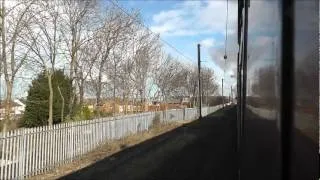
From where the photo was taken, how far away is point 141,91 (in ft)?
117

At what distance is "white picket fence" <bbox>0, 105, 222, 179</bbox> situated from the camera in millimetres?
11531

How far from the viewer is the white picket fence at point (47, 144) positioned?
11531 mm

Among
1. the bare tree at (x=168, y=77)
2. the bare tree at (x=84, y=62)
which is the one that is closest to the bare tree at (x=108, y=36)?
the bare tree at (x=84, y=62)

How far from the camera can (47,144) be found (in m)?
13.6

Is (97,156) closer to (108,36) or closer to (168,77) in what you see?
(108,36)

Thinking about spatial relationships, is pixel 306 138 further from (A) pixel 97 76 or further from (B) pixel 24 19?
(A) pixel 97 76

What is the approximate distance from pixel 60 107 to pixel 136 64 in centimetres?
950

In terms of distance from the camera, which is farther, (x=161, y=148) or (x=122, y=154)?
(x=161, y=148)

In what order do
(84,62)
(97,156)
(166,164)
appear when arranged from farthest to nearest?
(84,62)
(97,156)
(166,164)

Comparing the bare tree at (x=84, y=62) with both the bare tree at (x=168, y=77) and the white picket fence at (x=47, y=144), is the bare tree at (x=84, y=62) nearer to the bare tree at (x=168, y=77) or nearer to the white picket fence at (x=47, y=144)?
the white picket fence at (x=47, y=144)

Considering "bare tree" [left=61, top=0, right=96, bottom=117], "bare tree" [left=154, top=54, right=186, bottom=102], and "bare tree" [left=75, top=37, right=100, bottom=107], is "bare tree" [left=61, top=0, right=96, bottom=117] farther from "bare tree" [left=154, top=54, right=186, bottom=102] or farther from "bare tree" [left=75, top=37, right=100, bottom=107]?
"bare tree" [left=154, top=54, right=186, bottom=102]

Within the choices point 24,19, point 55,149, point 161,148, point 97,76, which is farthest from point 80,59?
point 55,149

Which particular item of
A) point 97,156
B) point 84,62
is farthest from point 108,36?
point 97,156

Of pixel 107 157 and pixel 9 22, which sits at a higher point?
pixel 9 22
